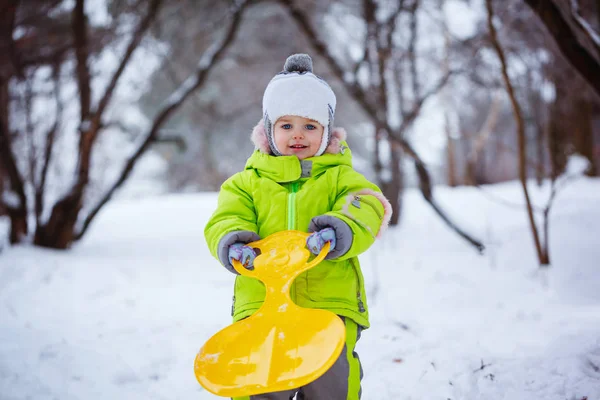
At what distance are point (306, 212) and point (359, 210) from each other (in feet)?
0.63

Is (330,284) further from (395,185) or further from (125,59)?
(125,59)

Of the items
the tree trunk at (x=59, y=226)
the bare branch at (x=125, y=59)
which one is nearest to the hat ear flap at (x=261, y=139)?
the bare branch at (x=125, y=59)

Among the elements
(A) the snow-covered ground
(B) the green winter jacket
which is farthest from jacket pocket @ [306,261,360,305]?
(A) the snow-covered ground

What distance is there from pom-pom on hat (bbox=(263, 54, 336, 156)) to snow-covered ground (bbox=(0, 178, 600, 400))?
1.17 meters

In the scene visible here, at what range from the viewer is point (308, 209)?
1.45 meters

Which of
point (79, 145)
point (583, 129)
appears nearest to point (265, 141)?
point (79, 145)

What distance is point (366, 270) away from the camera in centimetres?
397

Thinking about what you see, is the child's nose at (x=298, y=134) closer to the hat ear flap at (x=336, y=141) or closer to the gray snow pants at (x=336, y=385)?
the hat ear flap at (x=336, y=141)

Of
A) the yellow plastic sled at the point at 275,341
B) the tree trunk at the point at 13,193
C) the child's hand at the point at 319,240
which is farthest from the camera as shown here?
the tree trunk at the point at 13,193

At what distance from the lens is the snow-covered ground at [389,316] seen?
73.0 inches

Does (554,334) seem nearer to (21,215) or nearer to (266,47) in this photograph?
(21,215)

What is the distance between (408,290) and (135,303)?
2.14 meters

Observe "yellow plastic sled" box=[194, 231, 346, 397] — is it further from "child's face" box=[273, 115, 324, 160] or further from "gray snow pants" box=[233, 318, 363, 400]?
"child's face" box=[273, 115, 324, 160]

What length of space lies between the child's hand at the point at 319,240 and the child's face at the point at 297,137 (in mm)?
368
